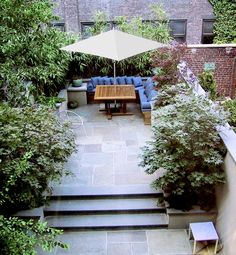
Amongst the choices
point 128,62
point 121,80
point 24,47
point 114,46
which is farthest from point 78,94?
point 24,47

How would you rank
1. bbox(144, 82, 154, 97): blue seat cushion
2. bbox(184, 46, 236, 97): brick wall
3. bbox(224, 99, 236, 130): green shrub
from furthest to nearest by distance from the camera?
bbox(184, 46, 236, 97): brick wall < bbox(144, 82, 154, 97): blue seat cushion < bbox(224, 99, 236, 130): green shrub

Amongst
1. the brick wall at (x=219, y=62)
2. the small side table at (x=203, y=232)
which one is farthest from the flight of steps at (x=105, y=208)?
the brick wall at (x=219, y=62)

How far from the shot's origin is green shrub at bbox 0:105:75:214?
5176 millimetres

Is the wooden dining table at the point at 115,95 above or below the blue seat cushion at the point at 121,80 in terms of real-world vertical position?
below

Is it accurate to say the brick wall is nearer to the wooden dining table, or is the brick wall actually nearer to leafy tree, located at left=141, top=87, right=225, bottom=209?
the wooden dining table

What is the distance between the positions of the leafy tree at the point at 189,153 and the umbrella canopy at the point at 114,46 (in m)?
2.76

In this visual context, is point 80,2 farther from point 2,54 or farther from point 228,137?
point 228,137

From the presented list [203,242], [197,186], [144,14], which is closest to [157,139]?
[197,186]

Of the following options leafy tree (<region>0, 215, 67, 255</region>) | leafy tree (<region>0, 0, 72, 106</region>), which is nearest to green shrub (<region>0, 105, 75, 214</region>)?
leafy tree (<region>0, 215, 67, 255</region>)

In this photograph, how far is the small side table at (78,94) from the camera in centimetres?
1038

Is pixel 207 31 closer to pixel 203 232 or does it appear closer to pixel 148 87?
pixel 148 87

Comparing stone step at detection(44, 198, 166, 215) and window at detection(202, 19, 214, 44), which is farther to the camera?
window at detection(202, 19, 214, 44)

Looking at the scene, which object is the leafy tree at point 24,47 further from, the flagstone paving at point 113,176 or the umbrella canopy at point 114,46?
the flagstone paving at point 113,176

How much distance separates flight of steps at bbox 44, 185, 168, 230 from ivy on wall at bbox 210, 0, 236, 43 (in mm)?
10053
